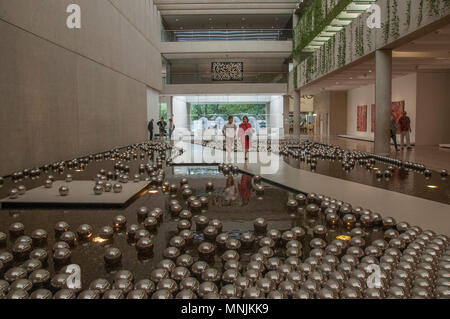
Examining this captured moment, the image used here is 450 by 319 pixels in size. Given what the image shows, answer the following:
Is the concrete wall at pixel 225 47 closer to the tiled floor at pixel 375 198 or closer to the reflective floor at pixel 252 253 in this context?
the tiled floor at pixel 375 198

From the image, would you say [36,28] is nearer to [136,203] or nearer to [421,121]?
[136,203]

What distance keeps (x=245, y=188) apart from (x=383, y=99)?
8.92 m

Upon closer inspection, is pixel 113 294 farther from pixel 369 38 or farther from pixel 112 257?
pixel 369 38

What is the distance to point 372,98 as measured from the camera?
93.4ft

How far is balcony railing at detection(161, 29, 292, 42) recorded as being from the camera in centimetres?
3241

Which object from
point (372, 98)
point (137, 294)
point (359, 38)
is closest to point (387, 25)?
point (359, 38)

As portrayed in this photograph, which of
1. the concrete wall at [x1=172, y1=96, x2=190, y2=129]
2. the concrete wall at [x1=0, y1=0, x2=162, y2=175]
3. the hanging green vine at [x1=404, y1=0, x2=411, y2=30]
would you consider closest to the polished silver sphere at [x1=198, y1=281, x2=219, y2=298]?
the concrete wall at [x1=0, y1=0, x2=162, y2=175]

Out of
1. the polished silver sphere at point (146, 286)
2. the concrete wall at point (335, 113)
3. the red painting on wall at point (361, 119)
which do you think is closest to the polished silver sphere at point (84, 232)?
the polished silver sphere at point (146, 286)

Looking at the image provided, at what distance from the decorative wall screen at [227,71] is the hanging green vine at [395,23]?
72.2 feet

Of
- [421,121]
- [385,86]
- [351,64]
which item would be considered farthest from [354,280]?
[421,121]

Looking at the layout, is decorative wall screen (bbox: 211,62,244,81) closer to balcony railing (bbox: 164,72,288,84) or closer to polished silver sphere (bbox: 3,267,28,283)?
balcony railing (bbox: 164,72,288,84)

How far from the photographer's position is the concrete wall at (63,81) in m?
10.2

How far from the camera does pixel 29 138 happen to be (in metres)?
11.1

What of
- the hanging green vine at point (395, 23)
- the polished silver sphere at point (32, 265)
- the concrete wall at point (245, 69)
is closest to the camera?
the polished silver sphere at point (32, 265)
